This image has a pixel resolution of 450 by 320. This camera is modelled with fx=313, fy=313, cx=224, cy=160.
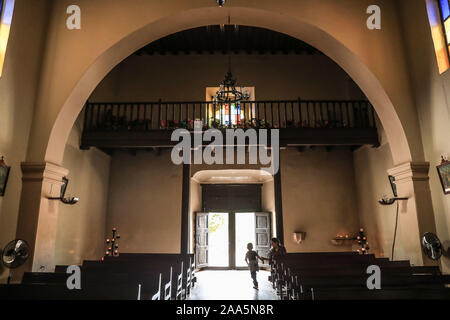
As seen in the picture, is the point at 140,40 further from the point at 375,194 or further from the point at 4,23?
the point at 375,194

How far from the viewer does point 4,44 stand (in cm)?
527

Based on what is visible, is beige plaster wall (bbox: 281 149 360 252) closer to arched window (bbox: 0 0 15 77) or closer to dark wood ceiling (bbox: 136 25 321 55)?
dark wood ceiling (bbox: 136 25 321 55)

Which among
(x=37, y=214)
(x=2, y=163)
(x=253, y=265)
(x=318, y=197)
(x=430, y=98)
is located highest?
(x=430, y=98)

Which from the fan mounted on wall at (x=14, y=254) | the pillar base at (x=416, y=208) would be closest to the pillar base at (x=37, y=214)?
the fan mounted on wall at (x=14, y=254)

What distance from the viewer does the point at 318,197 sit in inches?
473

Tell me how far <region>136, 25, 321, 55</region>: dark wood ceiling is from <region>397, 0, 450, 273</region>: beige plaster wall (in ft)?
20.9

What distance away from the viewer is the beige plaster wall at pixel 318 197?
11.7 meters

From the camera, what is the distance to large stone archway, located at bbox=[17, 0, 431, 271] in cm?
575

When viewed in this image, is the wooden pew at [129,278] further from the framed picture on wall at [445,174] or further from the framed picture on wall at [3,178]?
the framed picture on wall at [445,174]

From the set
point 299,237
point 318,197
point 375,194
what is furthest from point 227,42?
point 299,237

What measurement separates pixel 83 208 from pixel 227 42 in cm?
802

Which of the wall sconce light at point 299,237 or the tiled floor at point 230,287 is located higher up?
the wall sconce light at point 299,237

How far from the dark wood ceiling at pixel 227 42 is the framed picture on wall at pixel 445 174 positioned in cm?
819
